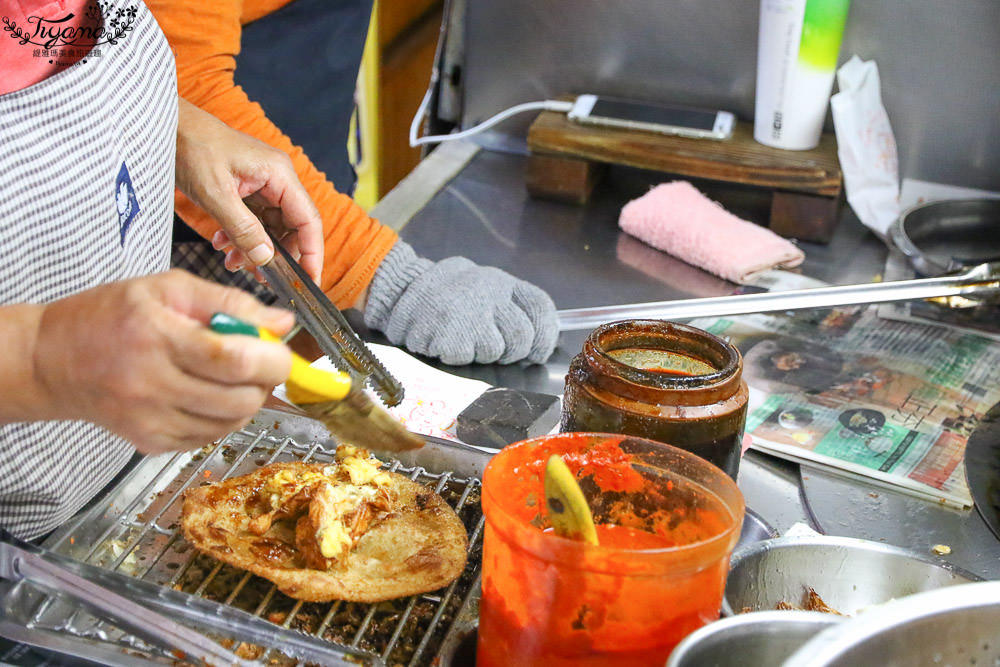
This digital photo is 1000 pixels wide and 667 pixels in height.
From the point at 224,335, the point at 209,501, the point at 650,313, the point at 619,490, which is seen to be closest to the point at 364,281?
the point at 650,313

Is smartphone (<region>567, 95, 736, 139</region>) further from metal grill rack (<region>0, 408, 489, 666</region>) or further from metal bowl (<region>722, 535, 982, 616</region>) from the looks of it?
metal bowl (<region>722, 535, 982, 616</region>)

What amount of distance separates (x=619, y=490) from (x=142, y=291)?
44 cm

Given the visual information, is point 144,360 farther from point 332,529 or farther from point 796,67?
point 796,67

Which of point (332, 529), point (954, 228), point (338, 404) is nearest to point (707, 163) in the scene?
point (954, 228)

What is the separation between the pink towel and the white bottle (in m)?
0.22

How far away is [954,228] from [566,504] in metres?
1.56

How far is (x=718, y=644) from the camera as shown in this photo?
69cm

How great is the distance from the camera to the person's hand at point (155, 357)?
2.18 feet

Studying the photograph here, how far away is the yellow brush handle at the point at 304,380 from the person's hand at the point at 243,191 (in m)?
0.57

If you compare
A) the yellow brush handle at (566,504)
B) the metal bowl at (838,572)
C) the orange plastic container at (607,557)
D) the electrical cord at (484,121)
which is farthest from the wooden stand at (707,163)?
the yellow brush handle at (566,504)

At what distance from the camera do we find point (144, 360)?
2.22 ft

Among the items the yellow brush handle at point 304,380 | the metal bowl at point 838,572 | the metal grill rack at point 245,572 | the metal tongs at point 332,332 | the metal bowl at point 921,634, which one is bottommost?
the metal grill rack at point 245,572

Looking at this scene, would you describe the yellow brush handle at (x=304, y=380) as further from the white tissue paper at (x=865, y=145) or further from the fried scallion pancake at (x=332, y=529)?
the white tissue paper at (x=865, y=145)

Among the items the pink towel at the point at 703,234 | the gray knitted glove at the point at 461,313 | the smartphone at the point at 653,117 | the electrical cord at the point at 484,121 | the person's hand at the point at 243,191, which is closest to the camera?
the person's hand at the point at 243,191
